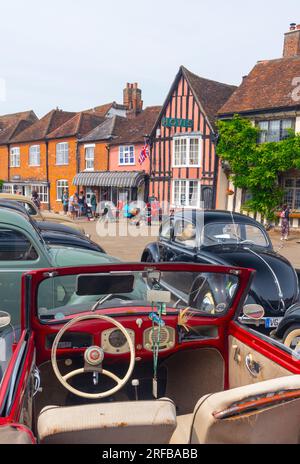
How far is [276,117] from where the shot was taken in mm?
20750

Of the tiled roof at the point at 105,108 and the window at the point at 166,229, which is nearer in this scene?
the window at the point at 166,229

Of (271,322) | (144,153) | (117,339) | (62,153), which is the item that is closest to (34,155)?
(62,153)

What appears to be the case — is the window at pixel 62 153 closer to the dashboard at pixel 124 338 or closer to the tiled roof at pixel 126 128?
the tiled roof at pixel 126 128

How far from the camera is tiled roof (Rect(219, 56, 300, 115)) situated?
2094 cm

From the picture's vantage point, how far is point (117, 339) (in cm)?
309

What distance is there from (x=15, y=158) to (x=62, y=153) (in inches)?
270

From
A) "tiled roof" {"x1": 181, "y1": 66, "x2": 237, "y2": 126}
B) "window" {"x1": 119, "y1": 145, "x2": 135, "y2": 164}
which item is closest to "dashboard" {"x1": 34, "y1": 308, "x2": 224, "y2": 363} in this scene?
"tiled roof" {"x1": 181, "y1": 66, "x2": 237, "y2": 126}

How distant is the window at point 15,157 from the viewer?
1471 inches

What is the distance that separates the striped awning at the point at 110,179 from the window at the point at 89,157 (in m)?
0.86

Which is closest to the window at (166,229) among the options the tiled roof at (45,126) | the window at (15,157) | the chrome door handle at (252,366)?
the chrome door handle at (252,366)

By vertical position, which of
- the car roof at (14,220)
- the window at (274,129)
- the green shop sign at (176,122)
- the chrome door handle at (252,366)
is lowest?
the chrome door handle at (252,366)
